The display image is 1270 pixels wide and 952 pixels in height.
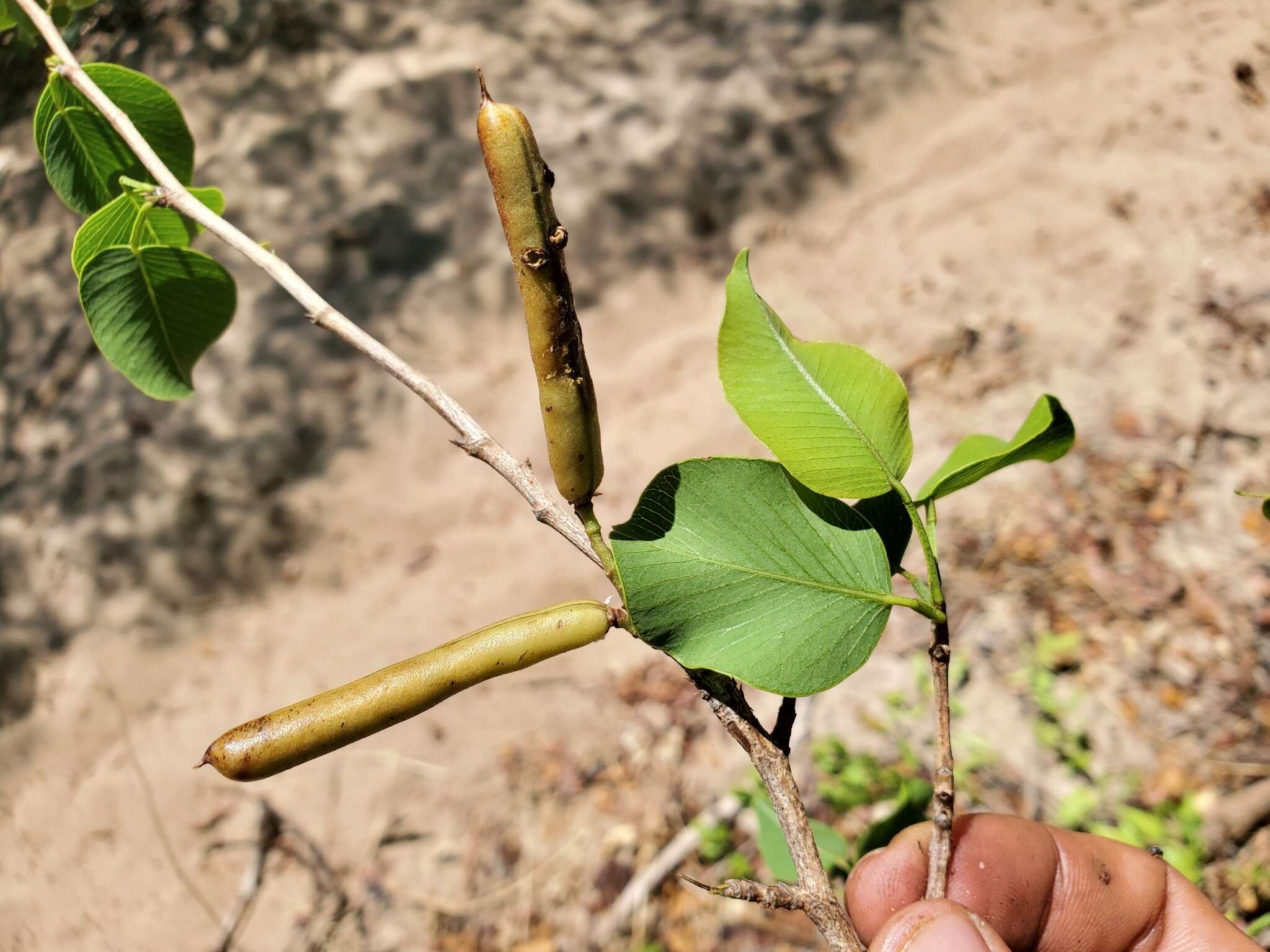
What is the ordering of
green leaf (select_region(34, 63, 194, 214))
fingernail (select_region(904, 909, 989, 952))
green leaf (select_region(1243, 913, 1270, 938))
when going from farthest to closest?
green leaf (select_region(1243, 913, 1270, 938)), green leaf (select_region(34, 63, 194, 214)), fingernail (select_region(904, 909, 989, 952))

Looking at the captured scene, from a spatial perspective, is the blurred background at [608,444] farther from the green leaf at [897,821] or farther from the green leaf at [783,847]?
the green leaf at [897,821]

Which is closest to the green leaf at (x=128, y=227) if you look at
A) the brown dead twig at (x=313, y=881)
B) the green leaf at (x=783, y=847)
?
the green leaf at (x=783, y=847)

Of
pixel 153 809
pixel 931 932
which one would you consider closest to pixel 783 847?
Result: pixel 931 932

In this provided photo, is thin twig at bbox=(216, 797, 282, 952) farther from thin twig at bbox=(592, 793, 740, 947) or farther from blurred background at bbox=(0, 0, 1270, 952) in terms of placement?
thin twig at bbox=(592, 793, 740, 947)

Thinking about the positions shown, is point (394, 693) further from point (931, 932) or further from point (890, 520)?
point (931, 932)

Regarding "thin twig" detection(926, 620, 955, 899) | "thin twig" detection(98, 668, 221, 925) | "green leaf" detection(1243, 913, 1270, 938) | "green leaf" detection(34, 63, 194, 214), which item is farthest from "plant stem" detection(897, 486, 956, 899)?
"thin twig" detection(98, 668, 221, 925)

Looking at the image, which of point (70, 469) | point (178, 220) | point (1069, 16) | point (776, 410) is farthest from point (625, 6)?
point (776, 410)

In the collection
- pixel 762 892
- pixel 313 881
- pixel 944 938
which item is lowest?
pixel 313 881

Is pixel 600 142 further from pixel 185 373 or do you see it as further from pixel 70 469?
pixel 185 373
